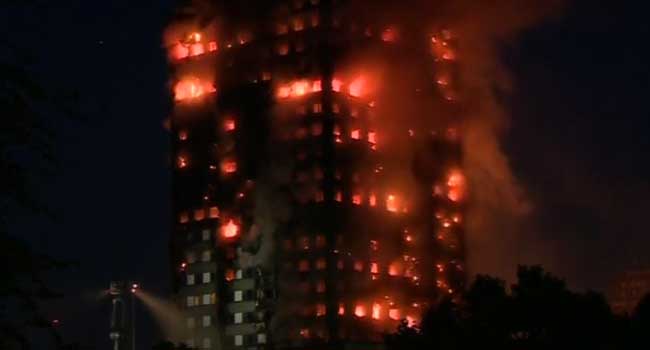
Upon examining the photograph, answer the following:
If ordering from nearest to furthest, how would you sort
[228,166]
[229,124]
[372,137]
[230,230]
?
1. [230,230]
2. [372,137]
3. [228,166]
4. [229,124]

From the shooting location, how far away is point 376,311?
149 metres

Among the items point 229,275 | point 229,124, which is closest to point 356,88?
point 229,124

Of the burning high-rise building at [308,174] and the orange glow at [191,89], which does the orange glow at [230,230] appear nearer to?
the burning high-rise building at [308,174]

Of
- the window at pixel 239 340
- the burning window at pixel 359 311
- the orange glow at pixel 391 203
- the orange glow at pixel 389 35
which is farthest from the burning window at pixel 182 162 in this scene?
the burning window at pixel 359 311

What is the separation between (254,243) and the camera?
152m

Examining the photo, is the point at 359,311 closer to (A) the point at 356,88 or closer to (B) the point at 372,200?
(B) the point at 372,200

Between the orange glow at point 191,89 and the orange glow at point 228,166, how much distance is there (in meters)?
10.6

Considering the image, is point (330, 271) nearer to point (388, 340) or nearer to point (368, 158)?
point (368, 158)

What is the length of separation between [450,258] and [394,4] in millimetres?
34805

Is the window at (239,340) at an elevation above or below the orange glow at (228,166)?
below

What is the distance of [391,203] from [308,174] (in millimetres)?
11513

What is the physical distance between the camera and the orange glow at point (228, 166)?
157625 mm

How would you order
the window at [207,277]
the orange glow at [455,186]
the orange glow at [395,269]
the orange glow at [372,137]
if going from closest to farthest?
the orange glow at [395,269], the orange glow at [372,137], the window at [207,277], the orange glow at [455,186]

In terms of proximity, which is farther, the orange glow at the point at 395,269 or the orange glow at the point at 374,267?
the orange glow at the point at 395,269
